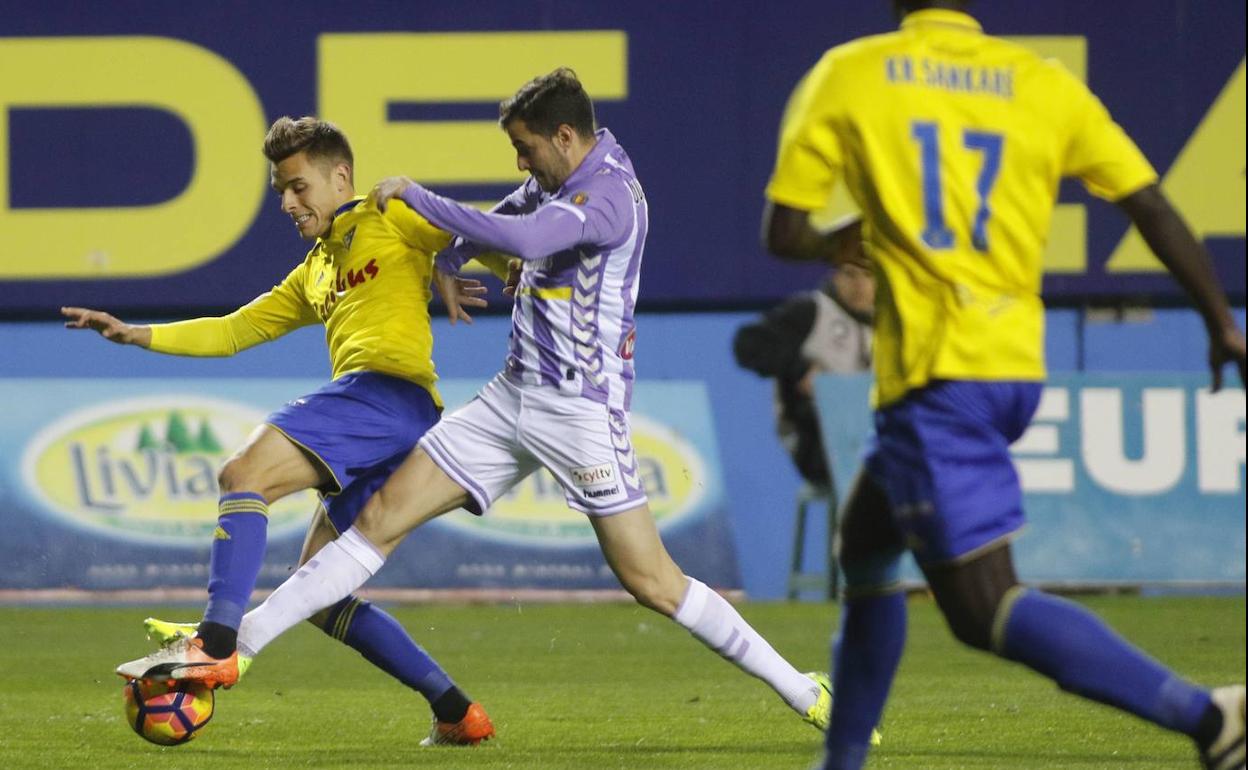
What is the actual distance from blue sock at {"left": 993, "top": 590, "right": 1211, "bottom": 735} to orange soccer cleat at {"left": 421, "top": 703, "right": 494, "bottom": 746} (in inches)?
97.8

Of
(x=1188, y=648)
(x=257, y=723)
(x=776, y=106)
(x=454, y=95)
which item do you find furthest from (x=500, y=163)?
(x=257, y=723)

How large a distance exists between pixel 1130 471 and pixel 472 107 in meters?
4.93

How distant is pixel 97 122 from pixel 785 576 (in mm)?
5578

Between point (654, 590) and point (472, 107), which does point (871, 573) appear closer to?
point (654, 590)

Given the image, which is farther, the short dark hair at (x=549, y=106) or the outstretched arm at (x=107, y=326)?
the outstretched arm at (x=107, y=326)

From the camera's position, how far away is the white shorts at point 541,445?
18.1ft

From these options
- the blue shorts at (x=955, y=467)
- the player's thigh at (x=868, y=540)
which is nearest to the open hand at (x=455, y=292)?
the player's thigh at (x=868, y=540)

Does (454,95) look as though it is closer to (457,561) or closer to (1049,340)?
(457,561)

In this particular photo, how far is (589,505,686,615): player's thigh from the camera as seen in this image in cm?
545

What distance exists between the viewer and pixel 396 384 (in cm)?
595

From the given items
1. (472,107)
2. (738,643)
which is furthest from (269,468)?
(472,107)

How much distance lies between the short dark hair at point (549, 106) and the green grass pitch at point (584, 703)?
172 centimetres

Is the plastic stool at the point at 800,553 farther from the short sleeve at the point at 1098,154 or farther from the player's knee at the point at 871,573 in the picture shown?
the short sleeve at the point at 1098,154

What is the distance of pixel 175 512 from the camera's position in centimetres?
1244
